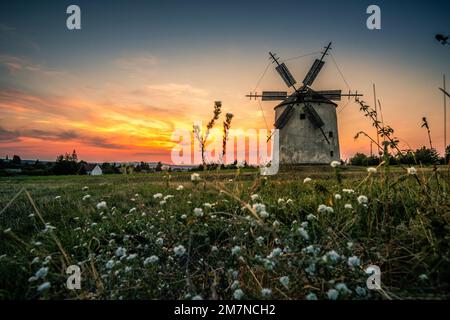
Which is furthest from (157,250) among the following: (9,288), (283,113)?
(283,113)

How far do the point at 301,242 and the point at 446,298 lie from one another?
0.98m

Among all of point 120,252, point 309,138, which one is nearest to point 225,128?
point 120,252

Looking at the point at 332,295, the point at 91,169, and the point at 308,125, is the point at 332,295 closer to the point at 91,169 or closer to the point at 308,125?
the point at 308,125

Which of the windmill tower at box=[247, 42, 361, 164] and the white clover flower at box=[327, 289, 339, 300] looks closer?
the white clover flower at box=[327, 289, 339, 300]

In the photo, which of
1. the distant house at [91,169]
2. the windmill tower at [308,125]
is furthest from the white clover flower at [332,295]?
the distant house at [91,169]

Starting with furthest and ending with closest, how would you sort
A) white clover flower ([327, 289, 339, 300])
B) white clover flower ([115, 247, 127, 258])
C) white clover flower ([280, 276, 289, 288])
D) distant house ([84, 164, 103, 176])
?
1. distant house ([84, 164, 103, 176])
2. white clover flower ([115, 247, 127, 258])
3. white clover flower ([280, 276, 289, 288])
4. white clover flower ([327, 289, 339, 300])

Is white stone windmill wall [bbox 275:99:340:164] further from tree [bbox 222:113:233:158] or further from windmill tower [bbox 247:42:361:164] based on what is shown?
tree [bbox 222:113:233:158]

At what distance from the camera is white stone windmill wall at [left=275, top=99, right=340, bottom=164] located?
76.4 feet

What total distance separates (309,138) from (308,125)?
1.01 m

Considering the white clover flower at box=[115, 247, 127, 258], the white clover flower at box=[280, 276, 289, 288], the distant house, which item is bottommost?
the white clover flower at box=[280, 276, 289, 288]

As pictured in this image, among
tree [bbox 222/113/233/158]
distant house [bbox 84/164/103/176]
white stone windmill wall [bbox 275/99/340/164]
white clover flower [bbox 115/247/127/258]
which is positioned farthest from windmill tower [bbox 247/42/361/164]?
distant house [bbox 84/164/103/176]

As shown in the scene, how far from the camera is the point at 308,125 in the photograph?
23.6 m
